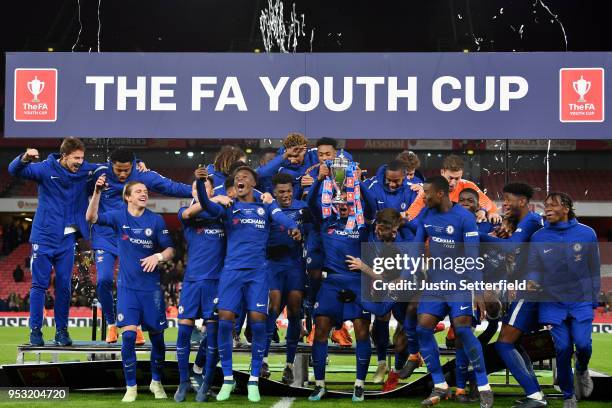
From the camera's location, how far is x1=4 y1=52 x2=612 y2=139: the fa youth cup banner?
9.62 m

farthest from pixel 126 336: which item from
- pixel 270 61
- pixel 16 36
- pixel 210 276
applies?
pixel 16 36

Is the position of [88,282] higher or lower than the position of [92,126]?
lower

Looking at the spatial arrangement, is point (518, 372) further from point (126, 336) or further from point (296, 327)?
point (126, 336)

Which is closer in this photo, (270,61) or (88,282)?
(270,61)

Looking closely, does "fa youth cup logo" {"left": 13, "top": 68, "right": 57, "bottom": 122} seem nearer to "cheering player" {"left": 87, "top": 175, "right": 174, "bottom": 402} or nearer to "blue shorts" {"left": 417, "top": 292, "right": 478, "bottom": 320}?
"cheering player" {"left": 87, "top": 175, "right": 174, "bottom": 402}

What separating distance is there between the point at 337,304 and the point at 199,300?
1.32m

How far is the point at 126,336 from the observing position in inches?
330

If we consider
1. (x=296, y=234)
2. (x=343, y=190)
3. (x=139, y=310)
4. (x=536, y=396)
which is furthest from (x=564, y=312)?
(x=139, y=310)

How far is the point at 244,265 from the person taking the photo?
8.33 meters

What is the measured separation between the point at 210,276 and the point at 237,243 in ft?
1.48

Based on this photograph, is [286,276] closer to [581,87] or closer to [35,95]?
[35,95]

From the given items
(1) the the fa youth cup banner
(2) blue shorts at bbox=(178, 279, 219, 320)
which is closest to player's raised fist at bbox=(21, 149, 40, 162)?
(1) the the fa youth cup banner

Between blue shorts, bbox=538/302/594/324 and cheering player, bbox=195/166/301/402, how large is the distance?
238 cm

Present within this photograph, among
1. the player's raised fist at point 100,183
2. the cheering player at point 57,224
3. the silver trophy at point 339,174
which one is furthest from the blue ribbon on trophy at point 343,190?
the cheering player at point 57,224
